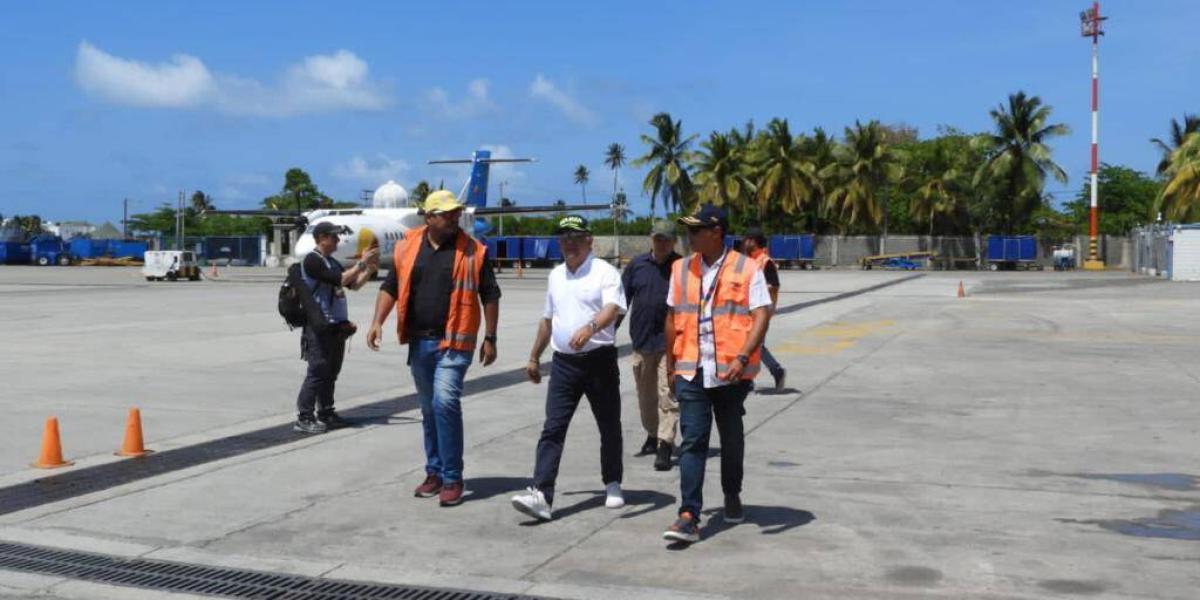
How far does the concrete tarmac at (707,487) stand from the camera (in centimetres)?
567

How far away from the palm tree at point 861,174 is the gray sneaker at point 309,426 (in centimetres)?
7091

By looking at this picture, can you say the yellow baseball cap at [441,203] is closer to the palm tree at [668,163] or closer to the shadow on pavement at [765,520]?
the shadow on pavement at [765,520]

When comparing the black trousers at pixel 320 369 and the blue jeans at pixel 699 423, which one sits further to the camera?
the black trousers at pixel 320 369

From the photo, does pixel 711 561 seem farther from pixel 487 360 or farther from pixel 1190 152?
pixel 1190 152

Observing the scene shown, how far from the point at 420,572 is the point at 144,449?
13.0ft

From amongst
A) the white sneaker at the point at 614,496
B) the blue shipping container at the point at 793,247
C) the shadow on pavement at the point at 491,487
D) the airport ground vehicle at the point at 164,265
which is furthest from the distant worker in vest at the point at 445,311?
the blue shipping container at the point at 793,247

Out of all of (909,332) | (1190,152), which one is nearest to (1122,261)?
(1190,152)

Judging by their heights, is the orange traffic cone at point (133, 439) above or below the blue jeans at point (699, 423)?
below

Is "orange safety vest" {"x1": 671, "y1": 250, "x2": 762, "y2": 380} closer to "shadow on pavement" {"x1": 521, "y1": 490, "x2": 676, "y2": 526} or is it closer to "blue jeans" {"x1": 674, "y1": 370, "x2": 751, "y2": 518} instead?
"blue jeans" {"x1": 674, "y1": 370, "x2": 751, "y2": 518}

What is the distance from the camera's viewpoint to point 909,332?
2128cm

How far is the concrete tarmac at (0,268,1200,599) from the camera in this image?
567 centimetres

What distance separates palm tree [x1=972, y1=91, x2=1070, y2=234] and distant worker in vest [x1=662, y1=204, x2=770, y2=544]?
241 feet

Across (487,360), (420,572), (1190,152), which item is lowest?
(420,572)

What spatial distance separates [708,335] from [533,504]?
1336 millimetres
